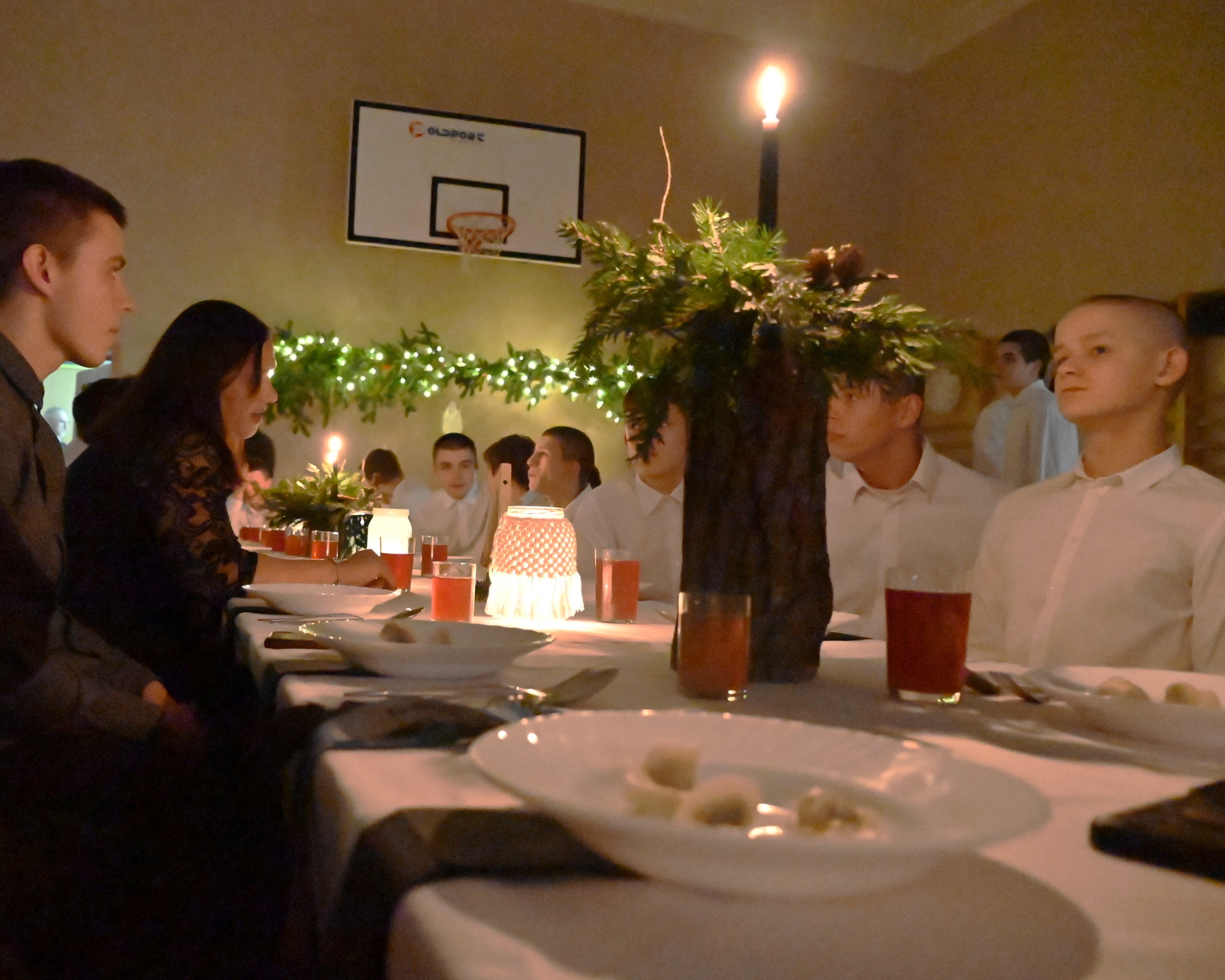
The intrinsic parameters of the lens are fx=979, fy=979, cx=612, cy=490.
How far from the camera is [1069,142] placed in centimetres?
575

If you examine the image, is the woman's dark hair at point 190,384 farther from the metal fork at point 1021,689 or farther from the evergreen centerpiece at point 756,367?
the metal fork at point 1021,689

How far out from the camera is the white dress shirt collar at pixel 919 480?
2723 millimetres

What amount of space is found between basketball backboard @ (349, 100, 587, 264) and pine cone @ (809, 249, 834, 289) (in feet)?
16.3

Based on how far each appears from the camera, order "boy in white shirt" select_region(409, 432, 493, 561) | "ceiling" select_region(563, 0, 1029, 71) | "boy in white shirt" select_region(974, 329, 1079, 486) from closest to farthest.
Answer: "boy in white shirt" select_region(974, 329, 1079, 486) → "boy in white shirt" select_region(409, 432, 493, 561) → "ceiling" select_region(563, 0, 1029, 71)

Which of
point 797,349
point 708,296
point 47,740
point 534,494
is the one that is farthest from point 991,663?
point 534,494

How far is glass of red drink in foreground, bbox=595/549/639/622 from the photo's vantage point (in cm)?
173

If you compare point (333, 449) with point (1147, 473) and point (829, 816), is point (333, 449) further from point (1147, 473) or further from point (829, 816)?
point (829, 816)

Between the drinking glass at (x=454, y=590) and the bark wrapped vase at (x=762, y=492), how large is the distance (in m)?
0.56

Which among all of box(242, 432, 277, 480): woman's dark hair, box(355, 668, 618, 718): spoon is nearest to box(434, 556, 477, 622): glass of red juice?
box(355, 668, 618, 718): spoon

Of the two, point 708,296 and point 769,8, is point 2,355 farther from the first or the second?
point 769,8

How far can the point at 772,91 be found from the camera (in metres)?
1.14

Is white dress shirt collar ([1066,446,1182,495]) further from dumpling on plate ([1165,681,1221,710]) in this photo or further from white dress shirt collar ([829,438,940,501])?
dumpling on plate ([1165,681,1221,710])

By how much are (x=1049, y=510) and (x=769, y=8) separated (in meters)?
5.44

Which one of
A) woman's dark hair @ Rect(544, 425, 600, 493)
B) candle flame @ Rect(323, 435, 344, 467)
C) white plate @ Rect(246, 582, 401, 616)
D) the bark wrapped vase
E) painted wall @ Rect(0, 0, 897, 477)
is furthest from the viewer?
painted wall @ Rect(0, 0, 897, 477)
